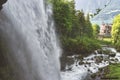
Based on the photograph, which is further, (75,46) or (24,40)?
(75,46)

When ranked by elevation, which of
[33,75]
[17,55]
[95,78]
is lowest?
[95,78]

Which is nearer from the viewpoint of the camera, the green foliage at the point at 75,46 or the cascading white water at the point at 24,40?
the cascading white water at the point at 24,40

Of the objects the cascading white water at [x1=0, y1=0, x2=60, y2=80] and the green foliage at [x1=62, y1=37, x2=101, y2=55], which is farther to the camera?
the green foliage at [x1=62, y1=37, x2=101, y2=55]

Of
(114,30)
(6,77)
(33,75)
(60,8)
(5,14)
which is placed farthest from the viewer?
(114,30)

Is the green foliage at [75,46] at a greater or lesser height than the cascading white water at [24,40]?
lesser

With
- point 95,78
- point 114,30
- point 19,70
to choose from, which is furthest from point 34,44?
point 114,30

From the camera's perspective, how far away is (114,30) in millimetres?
99688

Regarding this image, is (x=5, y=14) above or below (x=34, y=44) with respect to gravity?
above

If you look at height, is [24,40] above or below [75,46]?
above

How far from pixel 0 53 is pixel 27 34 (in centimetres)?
451

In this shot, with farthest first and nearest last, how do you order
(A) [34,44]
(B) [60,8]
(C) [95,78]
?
1. (B) [60,8]
2. (C) [95,78]
3. (A) [34,44]

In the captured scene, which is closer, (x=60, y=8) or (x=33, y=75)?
(x=33, y=75)

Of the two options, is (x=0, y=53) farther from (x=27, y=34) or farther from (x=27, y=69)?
(x=27, y=34)

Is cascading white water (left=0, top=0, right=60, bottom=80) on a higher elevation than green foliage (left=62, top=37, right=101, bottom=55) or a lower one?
higher
